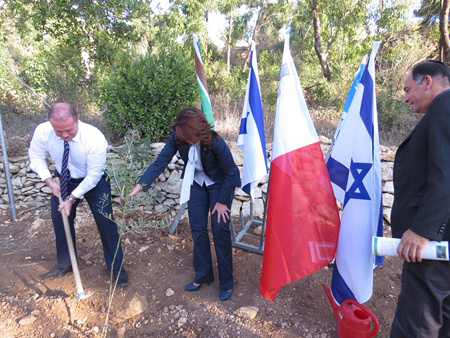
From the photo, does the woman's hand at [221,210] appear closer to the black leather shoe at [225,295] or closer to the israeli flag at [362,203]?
the black leather shoe at [225,295]

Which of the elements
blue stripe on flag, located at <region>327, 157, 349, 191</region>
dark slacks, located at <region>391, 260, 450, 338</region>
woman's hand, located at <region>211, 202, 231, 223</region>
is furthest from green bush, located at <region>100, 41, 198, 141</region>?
dark slacks, located at <region>391, 260, 450, 338</region>

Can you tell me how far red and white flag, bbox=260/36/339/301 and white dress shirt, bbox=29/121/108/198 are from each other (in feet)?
5.27

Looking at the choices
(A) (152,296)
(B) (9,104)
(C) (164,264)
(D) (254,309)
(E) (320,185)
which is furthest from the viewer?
(B) (9,104)

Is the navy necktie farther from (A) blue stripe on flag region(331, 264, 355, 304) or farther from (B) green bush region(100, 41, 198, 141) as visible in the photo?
(A) blue stripe on flag region(331, 264, 355, 304)

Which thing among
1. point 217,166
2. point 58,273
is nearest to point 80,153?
point 217,166

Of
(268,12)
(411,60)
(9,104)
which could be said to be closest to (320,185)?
Result: (9,104)

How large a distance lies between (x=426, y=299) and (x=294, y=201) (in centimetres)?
96

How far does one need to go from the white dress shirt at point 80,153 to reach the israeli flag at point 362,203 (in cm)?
218

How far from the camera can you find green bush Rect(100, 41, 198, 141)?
4.45 metres

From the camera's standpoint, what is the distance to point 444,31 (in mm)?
7785

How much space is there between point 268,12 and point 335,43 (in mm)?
5068

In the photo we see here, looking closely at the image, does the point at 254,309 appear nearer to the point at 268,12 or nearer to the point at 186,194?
the point at 186,194

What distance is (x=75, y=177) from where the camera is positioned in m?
2.87

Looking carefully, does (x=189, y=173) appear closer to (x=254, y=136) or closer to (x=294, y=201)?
(x=254, y=136)
